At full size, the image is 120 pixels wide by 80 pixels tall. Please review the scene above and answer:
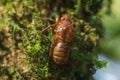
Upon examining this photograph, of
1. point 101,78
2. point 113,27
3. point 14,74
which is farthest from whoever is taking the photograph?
point 113,27

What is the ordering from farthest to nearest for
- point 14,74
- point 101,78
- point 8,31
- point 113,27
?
1. point 113,27
2. point 101,78
3. point 8,31
4. point 14,74

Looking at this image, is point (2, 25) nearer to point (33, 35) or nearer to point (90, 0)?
point (33, 35)

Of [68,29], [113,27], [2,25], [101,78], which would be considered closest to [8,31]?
[2,25]

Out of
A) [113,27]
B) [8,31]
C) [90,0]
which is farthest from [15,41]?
[113,27]

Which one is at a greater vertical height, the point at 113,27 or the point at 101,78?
the point at 113,27

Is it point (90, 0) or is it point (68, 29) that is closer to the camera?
point (68, 29)

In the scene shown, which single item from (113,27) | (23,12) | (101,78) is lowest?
(101,78)
